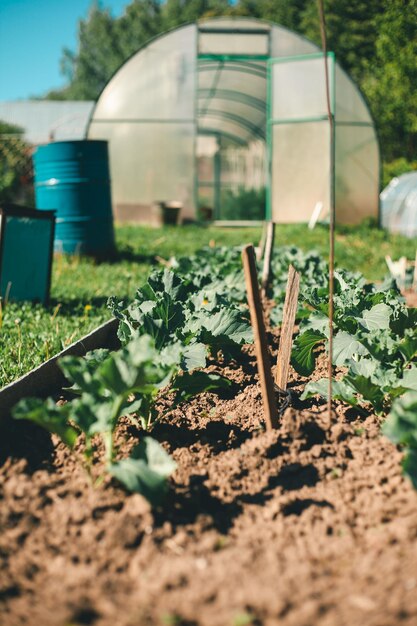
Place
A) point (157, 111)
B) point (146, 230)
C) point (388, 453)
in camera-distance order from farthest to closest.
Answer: point (157, 111)
point (146, 230)
point (388, 453)

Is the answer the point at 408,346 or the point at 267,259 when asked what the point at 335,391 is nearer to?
the point at 408,346

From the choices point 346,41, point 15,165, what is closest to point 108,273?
point 15,165

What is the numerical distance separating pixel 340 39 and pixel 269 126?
19.3 metres

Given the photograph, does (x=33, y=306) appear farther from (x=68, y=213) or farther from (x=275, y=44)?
(x=275, y=44)

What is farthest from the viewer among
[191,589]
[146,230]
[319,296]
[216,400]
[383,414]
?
[146,230]

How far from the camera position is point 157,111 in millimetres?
12781

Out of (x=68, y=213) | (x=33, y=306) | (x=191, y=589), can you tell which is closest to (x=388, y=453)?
(x=191, y=589)

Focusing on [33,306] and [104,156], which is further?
[104,156]

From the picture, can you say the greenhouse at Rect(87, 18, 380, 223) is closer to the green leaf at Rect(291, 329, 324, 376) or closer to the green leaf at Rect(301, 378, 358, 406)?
the green leaf at Rect(291, 329, 324, 376)

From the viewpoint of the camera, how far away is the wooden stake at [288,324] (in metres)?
2.67

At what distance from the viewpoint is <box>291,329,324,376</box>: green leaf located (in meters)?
3.05

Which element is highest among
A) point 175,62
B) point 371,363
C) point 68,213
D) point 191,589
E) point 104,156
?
point 175,62

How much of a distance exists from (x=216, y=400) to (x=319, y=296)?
3.39ft

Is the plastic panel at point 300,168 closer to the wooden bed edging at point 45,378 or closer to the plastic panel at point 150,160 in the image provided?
the plastic panel at point 150,160
